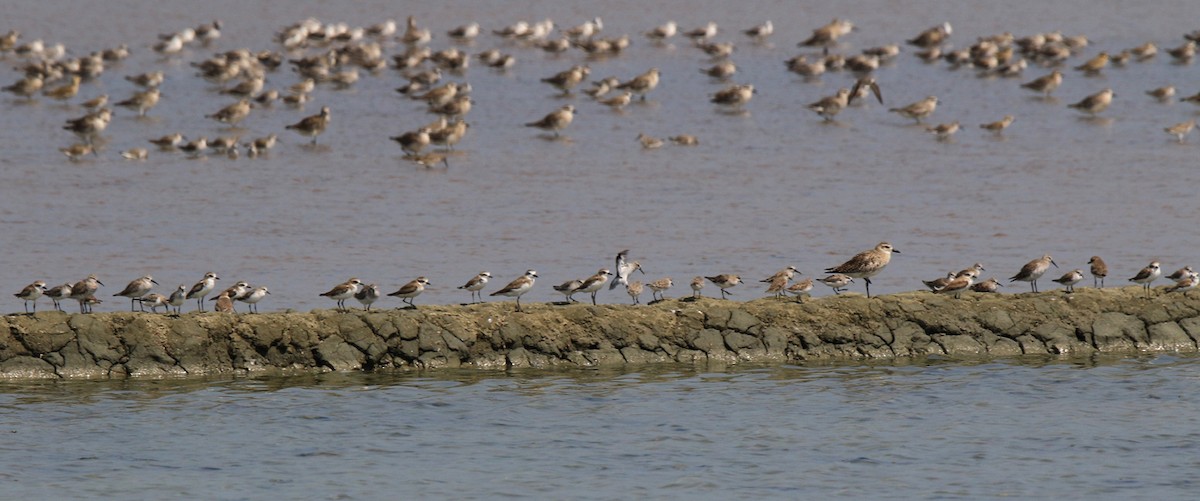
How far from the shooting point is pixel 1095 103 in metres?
48.9

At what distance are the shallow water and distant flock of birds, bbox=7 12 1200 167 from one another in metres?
21.0

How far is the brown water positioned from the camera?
2902 cm

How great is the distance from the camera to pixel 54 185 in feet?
124

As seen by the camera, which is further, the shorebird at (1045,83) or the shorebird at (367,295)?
the shorebird at (1045,83)

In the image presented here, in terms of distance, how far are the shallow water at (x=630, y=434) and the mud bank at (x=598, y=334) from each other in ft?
1.16

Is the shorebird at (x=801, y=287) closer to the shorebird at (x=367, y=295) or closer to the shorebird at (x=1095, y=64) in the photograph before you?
the shorebird at (x=367, y=295)

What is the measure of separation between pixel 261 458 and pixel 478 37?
160ft

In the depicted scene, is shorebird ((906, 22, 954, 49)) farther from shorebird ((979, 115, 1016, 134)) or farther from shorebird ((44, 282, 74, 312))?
shorebird ((44, 282, 74, 312))

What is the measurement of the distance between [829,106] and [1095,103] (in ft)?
23.0

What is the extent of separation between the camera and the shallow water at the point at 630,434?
17.5 m

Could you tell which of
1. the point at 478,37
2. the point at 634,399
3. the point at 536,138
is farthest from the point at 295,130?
the point at 634,399

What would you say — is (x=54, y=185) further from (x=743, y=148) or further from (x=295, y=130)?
(x=743, y=148)

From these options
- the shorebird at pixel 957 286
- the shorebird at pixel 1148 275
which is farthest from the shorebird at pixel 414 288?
the shorebird at pixel 1148 275

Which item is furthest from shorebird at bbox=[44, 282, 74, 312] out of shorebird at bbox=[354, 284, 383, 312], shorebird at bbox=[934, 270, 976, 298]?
shorebird at bbox=[934, 270, 976, 298]
